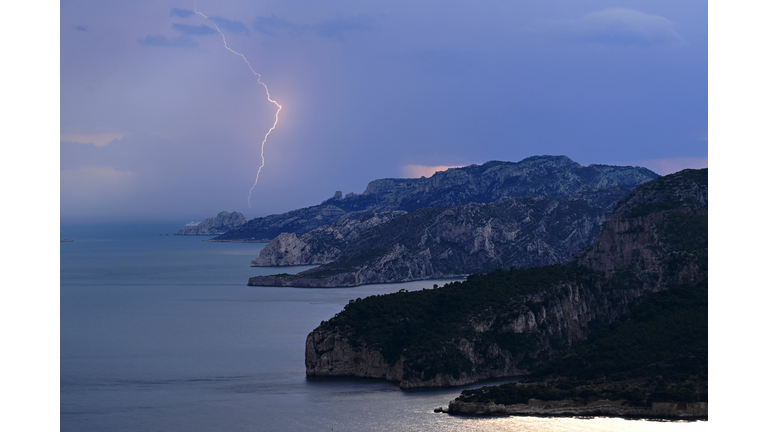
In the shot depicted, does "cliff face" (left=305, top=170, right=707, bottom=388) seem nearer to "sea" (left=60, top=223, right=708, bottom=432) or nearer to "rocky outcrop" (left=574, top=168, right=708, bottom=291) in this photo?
"rocky outcrop" (left=574, top=168, right=708, bottom=291)

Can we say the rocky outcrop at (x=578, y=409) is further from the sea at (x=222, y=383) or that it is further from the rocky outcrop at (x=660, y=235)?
the rocky outcrop at (x=660, y=235)

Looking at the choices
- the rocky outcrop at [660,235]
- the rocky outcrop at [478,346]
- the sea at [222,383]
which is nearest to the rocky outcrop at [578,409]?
the sea at [222,383]

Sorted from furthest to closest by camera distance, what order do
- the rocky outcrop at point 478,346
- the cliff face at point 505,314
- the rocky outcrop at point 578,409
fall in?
the cliff face at point 505,314
the rocky outcrop at point 478,346
the rocky outcrop at point 578,409

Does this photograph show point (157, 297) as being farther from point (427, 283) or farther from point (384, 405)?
point (384, 405)

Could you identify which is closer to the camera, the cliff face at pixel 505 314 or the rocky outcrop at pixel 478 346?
the rocky outcrop at pixel 478 346
